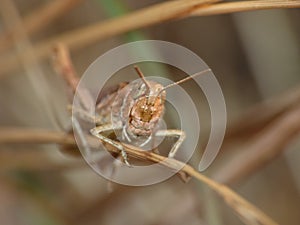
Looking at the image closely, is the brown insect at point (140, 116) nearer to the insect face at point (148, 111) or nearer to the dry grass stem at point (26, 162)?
the insect face at point (148, 111)

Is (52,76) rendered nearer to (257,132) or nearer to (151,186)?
(151,186)

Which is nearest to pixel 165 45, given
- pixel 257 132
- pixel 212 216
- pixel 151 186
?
pixel 151 186

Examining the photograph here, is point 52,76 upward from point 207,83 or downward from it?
downward

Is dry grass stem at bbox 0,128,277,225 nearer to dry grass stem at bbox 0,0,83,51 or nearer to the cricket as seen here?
the cricket

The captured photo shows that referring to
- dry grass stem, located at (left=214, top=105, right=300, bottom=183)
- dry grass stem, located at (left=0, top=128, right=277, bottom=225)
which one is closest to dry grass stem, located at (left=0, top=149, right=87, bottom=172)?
dry grass stem, located at (left=214, top=105, right=300, bottom=183)

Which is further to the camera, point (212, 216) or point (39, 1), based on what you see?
point (39, 1)

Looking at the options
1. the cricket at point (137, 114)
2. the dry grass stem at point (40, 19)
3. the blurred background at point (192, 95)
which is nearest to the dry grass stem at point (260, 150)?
the blurred background at point (192, 95)
